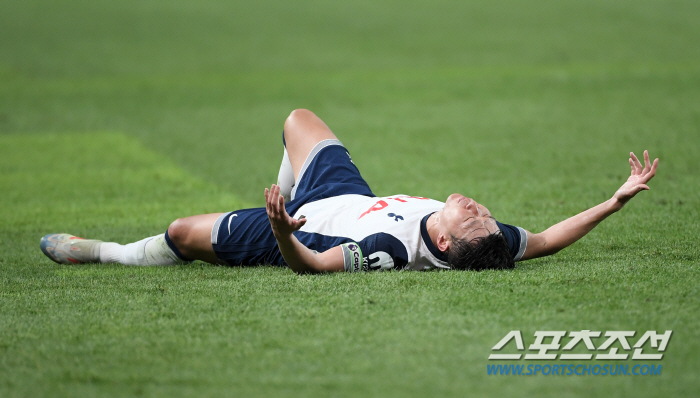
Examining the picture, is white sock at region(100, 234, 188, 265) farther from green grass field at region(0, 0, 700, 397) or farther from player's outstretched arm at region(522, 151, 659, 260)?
player's outstretched arm at region(522, 151, 659, 260)

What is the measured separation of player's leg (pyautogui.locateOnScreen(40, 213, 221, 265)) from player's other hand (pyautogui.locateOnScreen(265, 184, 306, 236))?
81cm

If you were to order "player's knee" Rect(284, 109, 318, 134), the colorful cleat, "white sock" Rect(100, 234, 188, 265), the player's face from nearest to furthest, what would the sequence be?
1. the player's face
2. "white sock" Rect(100, 234, 188, 265)
3. the colorful cleat
4. "player's knee" Rect(284, 109, 318, 134)

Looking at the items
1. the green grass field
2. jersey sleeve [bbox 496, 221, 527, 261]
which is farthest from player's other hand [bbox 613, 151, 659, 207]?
jersey sleeve [bbox 496, 221, 527, 261]

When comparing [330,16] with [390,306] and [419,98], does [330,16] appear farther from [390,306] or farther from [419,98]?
[390,306]

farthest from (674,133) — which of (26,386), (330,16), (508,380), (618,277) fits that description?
(330,16)

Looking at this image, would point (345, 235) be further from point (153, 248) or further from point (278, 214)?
point (153, 248)

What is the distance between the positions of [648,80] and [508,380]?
12.6 m

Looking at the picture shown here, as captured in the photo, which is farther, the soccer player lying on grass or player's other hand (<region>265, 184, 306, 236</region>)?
the soccer player lying on grass

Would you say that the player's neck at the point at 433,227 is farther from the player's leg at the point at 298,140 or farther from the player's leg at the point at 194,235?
the player's leg at the point at 194,235

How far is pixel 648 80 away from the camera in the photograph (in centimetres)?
1394

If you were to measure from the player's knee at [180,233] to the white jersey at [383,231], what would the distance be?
0.66 meters

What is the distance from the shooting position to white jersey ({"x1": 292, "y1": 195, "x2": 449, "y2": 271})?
388 cm

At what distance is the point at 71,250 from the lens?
4.59 metres

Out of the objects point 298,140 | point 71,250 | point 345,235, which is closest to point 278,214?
point 345,235
